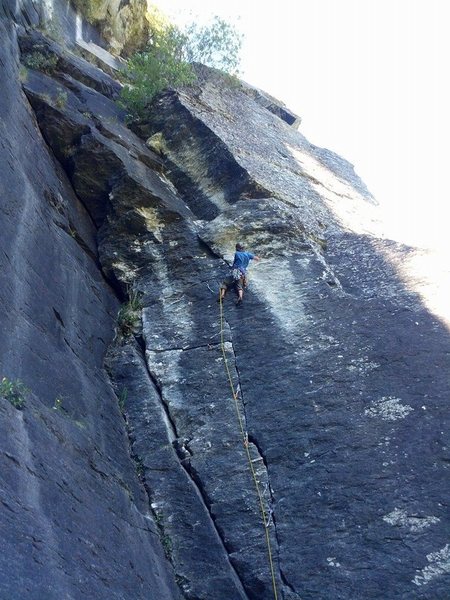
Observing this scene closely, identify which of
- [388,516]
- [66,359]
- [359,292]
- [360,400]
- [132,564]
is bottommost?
[132,564]

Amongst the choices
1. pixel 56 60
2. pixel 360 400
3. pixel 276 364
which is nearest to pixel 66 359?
pixel 276 364

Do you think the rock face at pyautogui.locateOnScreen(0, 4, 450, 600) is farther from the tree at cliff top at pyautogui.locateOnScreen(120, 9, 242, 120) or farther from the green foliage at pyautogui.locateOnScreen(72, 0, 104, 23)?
the green foliage at pyautogui.locateOnScreen(72, 0, 104, 23)

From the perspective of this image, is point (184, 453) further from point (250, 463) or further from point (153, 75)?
point (153, 75)

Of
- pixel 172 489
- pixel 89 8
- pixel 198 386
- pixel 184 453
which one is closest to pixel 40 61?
pixel 89 8

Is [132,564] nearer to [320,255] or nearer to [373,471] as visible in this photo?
[373,471]

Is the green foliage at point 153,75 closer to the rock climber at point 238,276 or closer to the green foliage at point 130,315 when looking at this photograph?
the green foliage at point 130,315

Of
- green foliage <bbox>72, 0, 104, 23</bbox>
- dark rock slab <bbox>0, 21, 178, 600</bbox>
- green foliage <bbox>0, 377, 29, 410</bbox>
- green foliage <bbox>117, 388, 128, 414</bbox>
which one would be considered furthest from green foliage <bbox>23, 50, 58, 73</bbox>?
green foliage <bbox>0, 377, 29, 410</bbox>

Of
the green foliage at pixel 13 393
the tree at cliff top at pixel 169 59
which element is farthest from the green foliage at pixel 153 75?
the green foliage at pixel 13 393

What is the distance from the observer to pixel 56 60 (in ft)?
49.5

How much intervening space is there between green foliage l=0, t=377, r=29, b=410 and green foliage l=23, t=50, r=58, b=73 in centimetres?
889

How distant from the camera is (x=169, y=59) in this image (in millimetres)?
17375

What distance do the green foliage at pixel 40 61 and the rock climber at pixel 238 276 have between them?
20.2 ft

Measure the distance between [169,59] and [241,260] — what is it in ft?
26.6

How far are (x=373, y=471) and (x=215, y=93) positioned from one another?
12627 mm
